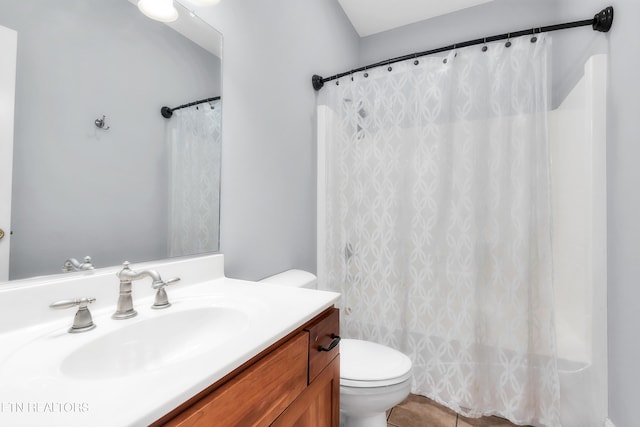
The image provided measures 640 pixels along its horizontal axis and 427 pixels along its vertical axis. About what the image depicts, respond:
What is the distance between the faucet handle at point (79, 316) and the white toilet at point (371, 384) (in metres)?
0.89

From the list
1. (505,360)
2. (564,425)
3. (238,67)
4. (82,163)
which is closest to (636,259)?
(505,360)

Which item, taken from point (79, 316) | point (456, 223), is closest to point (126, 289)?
point (79, 316)

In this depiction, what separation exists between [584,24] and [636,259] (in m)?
1.00

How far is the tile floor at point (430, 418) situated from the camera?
4.70 ft

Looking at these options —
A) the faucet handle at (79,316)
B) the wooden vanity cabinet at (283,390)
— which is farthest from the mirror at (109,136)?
the wooden vanity cabinet at (283,390)

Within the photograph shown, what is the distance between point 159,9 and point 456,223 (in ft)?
4.97

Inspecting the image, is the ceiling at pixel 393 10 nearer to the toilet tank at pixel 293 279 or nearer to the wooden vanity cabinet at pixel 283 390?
the toilet tank at pixel 293 279

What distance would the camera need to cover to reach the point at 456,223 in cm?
142

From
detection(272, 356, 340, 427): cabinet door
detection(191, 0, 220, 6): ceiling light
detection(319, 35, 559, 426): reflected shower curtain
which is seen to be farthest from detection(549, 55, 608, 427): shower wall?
detection(191, 0, 220, 6): ceiling light

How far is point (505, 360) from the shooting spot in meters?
1.35

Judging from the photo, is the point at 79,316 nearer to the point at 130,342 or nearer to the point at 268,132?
the point at 130,342

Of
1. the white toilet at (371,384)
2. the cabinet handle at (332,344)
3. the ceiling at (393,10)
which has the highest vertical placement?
the ceiling at (393,10)

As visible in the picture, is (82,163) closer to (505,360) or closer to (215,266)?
(215,266)

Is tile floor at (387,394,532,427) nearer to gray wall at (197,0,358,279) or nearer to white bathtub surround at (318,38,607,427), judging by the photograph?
white bathtub surround at (318,38,607,427)
